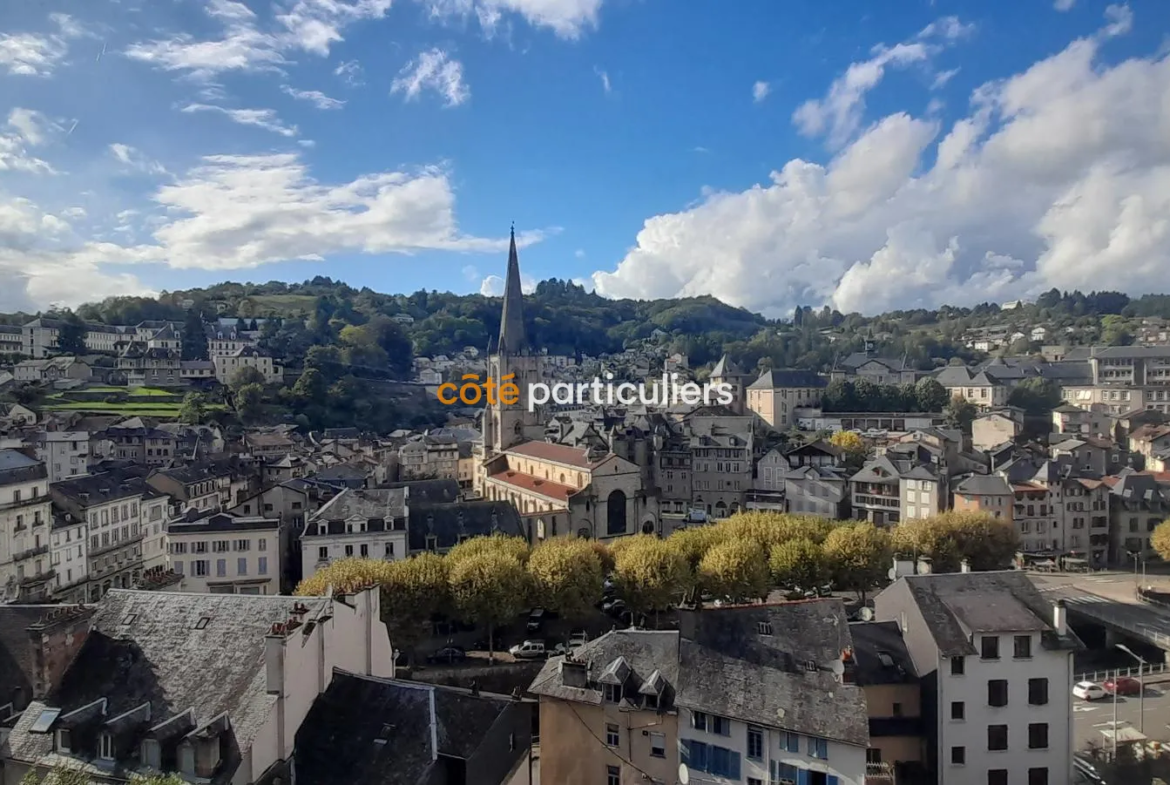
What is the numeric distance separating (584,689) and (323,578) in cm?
1736

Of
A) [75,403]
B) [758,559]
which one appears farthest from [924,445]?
[75,403]

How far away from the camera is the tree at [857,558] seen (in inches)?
1807

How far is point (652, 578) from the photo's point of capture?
4131 cm

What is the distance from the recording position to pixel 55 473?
223 feet

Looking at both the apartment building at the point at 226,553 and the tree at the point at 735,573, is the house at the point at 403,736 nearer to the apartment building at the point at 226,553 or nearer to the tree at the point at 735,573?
the tree at the point at 735,573

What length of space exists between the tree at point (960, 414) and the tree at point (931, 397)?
7.64ft

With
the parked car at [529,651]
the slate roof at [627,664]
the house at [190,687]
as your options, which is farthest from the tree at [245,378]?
the house at [190,687]

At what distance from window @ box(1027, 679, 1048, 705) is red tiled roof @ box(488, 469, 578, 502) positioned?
130 feet

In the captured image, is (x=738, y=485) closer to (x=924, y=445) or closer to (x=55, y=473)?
(x=924, y=445)

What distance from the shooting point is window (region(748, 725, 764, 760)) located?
2309 cm

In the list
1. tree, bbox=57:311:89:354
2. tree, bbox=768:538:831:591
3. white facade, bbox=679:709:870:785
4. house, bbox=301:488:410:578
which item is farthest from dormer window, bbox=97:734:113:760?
tree, bbox=57:311:89:354

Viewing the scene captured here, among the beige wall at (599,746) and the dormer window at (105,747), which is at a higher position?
Result: the dormer window at (105,747)

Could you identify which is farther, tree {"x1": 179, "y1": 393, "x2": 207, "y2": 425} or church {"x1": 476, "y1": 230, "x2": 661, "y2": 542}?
tree {"x1": 179, "y1": 393, "x2": 207, "y2": 425}

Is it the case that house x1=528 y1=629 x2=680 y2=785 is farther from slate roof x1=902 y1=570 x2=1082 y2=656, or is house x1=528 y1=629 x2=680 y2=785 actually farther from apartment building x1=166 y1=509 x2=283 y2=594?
apartment building x1=166 y1=509 x2=283 y2=594
